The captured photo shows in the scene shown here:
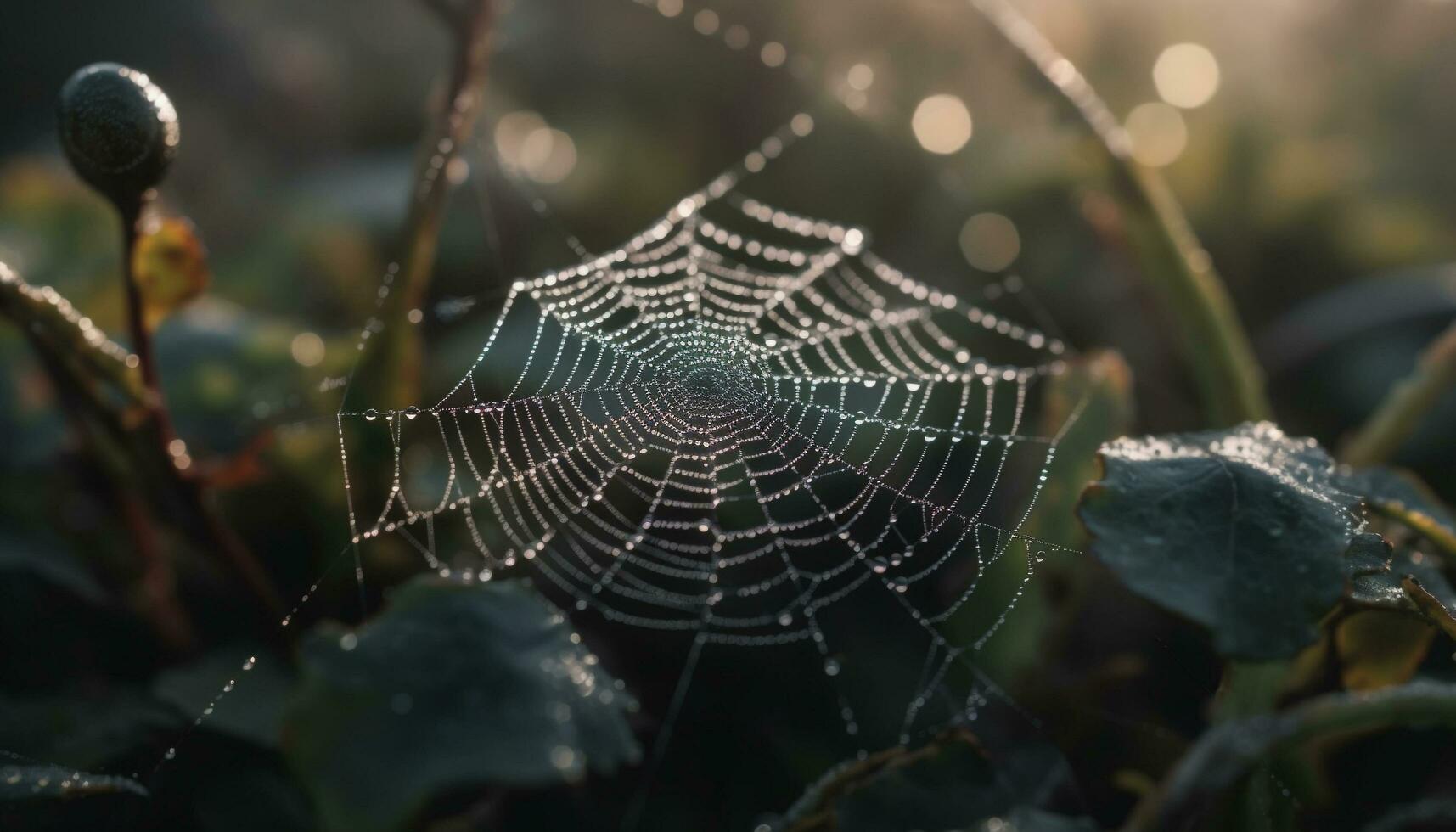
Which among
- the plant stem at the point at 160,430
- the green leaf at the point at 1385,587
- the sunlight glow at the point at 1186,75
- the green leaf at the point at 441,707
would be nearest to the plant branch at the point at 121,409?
the plant stem at the point at 160,430

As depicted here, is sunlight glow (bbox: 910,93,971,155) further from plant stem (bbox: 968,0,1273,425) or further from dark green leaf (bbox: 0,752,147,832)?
dark green leaf (bbox: 0,752,147,832)

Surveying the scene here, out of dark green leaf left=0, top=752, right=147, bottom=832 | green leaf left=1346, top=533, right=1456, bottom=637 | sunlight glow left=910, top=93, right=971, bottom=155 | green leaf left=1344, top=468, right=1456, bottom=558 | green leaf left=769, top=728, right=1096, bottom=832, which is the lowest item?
dark green leaf left=0, top=752, right=147, bottom=832

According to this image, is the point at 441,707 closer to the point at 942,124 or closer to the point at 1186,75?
the point at 942,124

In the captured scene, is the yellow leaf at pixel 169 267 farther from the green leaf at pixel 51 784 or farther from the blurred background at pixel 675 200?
the green leaf at pixel 51 784

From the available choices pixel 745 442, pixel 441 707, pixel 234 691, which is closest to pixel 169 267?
pixel 234 691

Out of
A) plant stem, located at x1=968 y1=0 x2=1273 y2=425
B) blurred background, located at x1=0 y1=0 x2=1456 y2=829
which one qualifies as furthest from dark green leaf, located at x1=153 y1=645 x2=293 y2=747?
plant stem, located at x1=968 y1=0 x2=1273 y2=425

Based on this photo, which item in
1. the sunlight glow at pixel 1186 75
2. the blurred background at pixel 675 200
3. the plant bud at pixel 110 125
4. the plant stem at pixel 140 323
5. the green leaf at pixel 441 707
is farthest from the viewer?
the sunlight glow at pixel 1186 75
